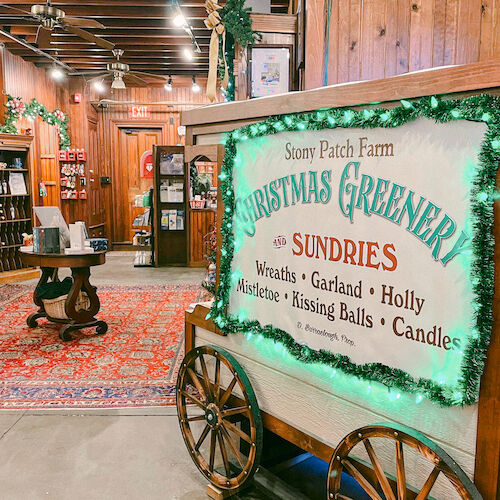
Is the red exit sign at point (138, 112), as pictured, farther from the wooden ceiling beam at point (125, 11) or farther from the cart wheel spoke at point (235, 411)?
the cart wheel spoke at point (235, 411)

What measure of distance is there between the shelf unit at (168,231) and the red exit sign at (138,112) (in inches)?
119

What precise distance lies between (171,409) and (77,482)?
2.97 ft

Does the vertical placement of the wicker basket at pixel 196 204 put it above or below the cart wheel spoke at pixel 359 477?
above

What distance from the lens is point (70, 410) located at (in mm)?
3385

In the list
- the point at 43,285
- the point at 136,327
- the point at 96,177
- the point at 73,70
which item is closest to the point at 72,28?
the point at 43,285

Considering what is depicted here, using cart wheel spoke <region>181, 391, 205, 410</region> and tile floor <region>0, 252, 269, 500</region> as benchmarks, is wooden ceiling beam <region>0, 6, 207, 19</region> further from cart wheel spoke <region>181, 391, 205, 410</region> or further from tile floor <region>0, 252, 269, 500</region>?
cart wheel spoke <region>181, 391, 205, 410</region>

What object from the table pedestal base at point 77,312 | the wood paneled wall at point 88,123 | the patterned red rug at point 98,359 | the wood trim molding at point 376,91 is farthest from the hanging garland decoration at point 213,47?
the wood paneled wall at point 88,123

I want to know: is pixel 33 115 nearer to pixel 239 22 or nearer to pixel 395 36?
pixel 239 22

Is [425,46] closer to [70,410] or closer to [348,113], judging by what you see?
[348,113]

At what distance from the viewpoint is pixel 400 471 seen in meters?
1.47

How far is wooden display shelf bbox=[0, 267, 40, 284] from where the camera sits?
295 inches

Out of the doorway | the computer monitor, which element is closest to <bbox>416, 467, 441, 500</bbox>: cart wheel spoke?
the computer monitor

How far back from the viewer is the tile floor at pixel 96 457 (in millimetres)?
2490

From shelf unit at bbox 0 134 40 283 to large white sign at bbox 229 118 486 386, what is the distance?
651 centimetres
